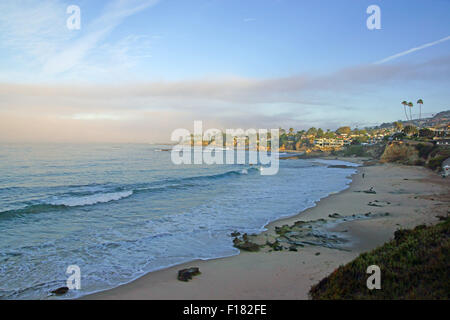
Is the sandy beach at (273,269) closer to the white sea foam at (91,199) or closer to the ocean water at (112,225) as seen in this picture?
the ocean water at (112,225)

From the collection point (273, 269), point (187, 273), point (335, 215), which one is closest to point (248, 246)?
point (273, 269)

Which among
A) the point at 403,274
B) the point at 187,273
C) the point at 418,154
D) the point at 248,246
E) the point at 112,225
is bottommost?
the point at 112,225

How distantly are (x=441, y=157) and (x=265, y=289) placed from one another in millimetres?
47853

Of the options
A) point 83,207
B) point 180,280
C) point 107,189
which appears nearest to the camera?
point 180,280

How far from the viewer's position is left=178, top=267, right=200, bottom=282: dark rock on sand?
8168 millimetres

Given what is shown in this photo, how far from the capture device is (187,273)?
838 cm

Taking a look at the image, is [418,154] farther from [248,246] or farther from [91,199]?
[91,199]

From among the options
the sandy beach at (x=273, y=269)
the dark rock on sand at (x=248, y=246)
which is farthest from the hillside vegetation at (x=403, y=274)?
the dark rock on sand at (x=248, y=246)

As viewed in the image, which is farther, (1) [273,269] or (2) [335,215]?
(2) [335,215]

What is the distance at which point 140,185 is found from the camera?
94.0 ft

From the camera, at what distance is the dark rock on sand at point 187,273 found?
8.17 metres

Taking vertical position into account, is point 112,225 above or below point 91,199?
below
